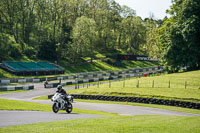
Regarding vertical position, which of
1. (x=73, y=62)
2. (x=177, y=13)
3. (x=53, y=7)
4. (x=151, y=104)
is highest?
(x=53, y=7)

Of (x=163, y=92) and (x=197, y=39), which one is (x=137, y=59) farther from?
(x=163, y=92)

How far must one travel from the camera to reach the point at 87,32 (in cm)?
9388

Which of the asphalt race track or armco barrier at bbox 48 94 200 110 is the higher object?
the asphalt race track

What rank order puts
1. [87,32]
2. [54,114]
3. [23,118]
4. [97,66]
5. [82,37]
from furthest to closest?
1. [97,66]
2. [87,32]
3. [82,37]
4. [54,114]
5. [23,118]

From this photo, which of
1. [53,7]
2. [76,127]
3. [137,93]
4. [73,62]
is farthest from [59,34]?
[76,127]

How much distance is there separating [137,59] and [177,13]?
43887 mm

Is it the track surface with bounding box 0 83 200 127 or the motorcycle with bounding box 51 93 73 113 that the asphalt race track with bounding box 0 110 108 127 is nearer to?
the track surface with bounding box 0 83 200 127

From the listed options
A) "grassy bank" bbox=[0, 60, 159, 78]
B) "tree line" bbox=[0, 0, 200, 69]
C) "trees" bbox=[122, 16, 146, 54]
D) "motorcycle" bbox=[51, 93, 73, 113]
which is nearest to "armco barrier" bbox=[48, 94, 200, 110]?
"motorcycle" bbox=[51, 93, 73, 113]

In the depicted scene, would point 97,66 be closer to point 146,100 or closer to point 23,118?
point 146,100

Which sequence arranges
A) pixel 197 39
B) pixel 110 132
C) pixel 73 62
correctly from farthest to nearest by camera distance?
pixel 73 62, pixel 197 39, pixel 110 132

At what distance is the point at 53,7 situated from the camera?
10062 cm

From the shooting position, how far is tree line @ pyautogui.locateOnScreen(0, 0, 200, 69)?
6384cm

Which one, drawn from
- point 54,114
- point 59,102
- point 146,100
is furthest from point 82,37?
point 54,114

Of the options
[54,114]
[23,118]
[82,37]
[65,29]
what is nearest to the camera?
[23,118]
